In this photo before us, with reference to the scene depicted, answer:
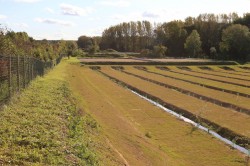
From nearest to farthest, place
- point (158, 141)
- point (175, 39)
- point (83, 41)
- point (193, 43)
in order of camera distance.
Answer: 1. point (158, 141)
2. point (193, 43)
3. point (175, 39)
4. point (83, 41)

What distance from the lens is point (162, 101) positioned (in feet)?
100

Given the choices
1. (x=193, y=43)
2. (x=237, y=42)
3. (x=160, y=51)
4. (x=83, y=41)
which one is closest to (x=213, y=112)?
(x=237, y=42)

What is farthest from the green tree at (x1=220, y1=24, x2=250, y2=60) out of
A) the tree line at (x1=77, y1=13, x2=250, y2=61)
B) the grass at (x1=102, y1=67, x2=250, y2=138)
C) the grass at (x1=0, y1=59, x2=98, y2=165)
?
the grass at (x1=0, y1=59, x2=98, y2=165)

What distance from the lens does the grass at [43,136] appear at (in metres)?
9.11

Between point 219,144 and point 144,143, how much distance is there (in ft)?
12.3

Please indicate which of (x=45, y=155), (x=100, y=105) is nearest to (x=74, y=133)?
(x=45, y=155)

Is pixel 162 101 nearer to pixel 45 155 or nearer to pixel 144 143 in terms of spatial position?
pixel 144 143

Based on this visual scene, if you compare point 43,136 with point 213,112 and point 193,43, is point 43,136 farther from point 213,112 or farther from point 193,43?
point 193,43

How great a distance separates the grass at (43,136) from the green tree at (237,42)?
86212 millimetres

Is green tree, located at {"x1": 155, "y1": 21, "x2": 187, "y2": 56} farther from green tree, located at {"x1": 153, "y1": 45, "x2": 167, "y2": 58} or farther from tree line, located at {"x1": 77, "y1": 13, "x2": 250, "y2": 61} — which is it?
green tree, located at {"x1": 153, "y1": 45, "x2": 167, "y2": 58}

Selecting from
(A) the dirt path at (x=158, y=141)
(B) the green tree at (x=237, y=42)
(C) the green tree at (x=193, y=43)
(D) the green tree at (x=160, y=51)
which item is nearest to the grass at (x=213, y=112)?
(A) the dirt path at (x=158, y=141)

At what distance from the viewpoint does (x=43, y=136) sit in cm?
1084

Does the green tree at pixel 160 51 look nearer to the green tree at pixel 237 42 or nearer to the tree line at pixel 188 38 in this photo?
the tree line at pixel 188 38

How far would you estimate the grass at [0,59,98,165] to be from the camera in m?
9.11
